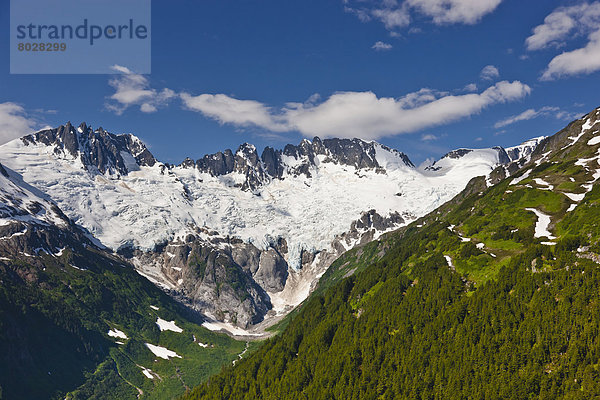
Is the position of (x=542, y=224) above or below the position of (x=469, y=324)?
above

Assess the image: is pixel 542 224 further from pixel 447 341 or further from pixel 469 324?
pixel 447 341

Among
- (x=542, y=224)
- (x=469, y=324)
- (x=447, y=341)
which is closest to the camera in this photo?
(x=469, y=324)

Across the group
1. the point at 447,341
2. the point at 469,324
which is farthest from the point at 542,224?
the point at 447,341

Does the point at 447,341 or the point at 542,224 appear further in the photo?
the point at 542,224

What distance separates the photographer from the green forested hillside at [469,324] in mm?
101375

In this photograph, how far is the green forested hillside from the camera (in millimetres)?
101375

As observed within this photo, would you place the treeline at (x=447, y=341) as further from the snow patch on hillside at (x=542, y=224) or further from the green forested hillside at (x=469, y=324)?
the snow patch on hillside at (x=542, y=224)

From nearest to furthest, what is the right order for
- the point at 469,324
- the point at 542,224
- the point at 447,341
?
the point at 469,324 → the point at 447,341 → the point at 542,224

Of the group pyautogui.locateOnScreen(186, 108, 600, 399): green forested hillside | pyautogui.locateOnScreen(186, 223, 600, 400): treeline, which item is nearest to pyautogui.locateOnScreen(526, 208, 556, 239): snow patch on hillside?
pyautogui.locateOnScreen(186, 108, 600, 399): green forested hillside

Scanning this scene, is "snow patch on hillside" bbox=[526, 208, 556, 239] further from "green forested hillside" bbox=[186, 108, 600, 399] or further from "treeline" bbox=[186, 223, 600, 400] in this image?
"treeline" bbox=[186, 223, 600, 400]

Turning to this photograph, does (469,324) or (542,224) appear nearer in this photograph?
(469,324)

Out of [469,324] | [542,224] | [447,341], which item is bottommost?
[447,341]

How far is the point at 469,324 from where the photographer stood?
122 m

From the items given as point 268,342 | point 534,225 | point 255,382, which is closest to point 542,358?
point 534,225
